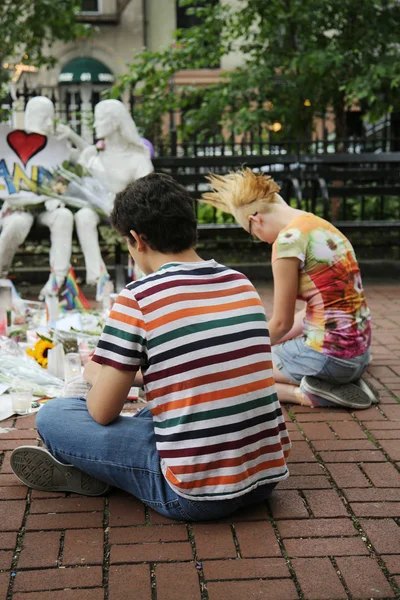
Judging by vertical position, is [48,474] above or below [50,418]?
below

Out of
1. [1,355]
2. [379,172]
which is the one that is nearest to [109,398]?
[1,355]

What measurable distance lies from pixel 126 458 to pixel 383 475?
3.51 feet

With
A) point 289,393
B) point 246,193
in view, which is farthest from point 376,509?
point 246,193

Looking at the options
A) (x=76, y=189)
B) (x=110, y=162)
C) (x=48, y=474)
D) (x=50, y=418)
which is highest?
(x=110, y=162)

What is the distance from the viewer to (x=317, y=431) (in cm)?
383

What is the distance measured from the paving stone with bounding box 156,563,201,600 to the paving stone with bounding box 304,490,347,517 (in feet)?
1.97

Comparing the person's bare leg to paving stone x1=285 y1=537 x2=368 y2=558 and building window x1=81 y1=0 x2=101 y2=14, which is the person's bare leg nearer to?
paving stone x1=285 y1=537 x2=368 y2=558

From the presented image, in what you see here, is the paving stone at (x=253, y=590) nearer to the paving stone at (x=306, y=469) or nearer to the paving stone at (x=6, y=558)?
the paving stone at (x=6, y=558)

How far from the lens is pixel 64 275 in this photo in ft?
20.3

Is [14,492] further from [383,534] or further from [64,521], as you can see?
[383,534]

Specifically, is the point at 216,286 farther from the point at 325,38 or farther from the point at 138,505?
the point at 325,38

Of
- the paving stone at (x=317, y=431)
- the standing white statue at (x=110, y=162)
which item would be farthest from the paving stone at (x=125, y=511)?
the standing white statue at (x=110, y=162)

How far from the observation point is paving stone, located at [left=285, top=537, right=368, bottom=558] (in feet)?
8.60

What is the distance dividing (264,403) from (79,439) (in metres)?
0.66
